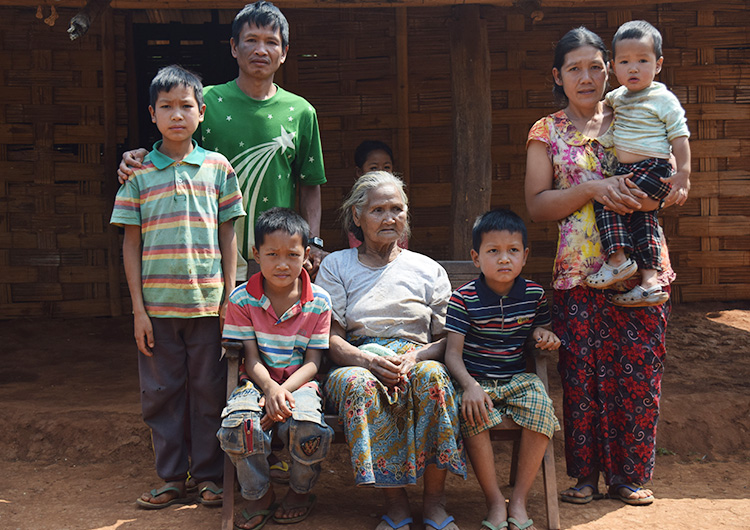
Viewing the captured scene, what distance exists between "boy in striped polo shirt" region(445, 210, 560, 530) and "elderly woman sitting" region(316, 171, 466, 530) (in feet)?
Answer: 0.33

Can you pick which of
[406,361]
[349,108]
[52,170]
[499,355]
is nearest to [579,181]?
[499,355]

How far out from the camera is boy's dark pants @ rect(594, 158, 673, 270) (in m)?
3.06

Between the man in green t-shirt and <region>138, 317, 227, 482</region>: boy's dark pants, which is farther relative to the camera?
the man in green t-shirt

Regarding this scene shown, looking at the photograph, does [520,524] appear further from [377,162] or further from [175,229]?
[377,162]

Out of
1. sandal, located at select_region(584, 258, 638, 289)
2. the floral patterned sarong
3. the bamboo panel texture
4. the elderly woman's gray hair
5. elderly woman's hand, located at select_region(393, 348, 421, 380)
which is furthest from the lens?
the bamboo panel texture

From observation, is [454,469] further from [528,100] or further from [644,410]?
[528,100]

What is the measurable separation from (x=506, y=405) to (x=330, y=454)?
4.42ft

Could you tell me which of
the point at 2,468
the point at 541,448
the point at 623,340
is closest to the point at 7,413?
the point at 2,468

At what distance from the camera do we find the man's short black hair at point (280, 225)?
3.03 meters

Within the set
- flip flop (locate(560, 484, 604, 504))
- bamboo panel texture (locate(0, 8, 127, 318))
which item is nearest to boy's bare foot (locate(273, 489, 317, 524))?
flip flop (locate(560, 484, 604, 504))

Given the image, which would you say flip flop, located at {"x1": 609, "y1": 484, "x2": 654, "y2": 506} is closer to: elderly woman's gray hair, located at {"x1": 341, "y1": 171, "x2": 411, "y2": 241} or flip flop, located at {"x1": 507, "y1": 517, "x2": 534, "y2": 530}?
flip flop, located at {"x1": 507, "y1": 517, "x2": 534, "y2": 530}

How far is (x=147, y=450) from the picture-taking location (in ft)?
13.3

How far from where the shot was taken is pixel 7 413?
4219 millimetres

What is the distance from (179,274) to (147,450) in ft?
4.78
